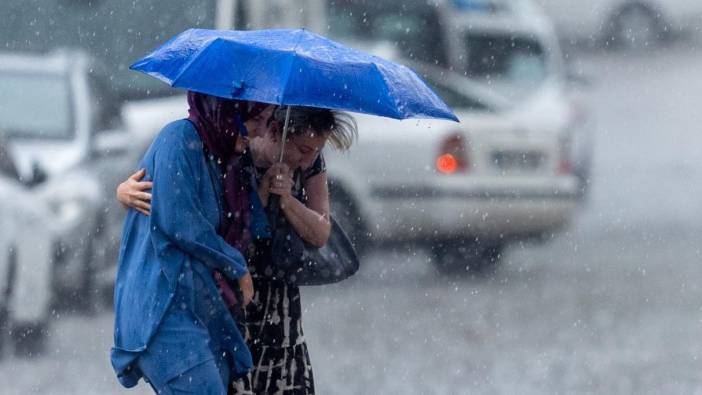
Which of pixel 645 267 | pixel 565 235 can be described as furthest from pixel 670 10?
pixel 645 267

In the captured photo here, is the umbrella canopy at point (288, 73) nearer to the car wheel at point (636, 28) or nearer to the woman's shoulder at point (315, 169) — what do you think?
the woman's shoulder at point (315, 169)

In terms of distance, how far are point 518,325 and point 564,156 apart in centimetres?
235

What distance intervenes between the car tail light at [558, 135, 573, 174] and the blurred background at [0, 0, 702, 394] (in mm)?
24

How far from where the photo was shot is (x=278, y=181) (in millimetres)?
4309

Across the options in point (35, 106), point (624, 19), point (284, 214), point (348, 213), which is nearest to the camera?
point (284, 214)

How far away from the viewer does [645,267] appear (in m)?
12.8

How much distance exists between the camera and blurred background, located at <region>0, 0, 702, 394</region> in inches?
341

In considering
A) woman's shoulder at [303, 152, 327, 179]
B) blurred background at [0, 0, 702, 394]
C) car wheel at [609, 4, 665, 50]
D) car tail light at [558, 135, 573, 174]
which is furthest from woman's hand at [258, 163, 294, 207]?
car wheel at [609, 4, 665, 50]

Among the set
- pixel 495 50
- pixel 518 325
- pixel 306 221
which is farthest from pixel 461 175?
pixel 306 221

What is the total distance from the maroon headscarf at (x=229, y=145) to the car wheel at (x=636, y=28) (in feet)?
88.8

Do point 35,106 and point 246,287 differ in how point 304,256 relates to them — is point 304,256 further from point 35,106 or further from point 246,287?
point 35,106

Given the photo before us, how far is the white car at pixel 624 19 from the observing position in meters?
30.8

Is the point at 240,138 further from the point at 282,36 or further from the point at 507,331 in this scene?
the point at 507,331

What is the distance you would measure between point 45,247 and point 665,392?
335 centimetres
